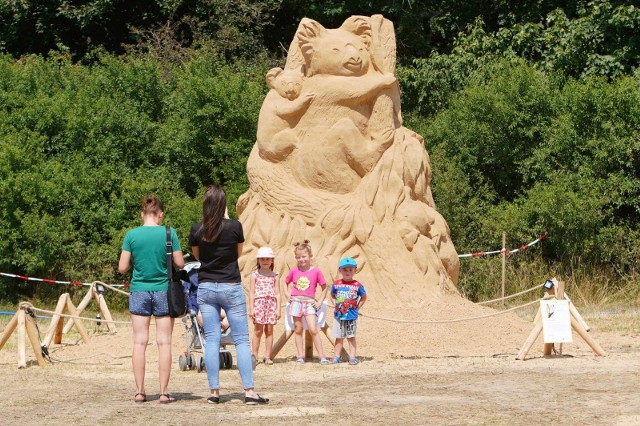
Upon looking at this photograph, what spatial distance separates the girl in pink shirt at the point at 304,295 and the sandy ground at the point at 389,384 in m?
0.32

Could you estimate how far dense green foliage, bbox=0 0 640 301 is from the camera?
2009 centimetres

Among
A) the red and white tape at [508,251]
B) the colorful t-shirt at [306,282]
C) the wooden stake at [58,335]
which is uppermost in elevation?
the red and white tape at [508,251]

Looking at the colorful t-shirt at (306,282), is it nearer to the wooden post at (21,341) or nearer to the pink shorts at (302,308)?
the pink shorts at (302,308)

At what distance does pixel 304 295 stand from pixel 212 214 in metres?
3.17

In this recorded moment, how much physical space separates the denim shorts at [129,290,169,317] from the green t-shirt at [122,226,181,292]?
4 cm

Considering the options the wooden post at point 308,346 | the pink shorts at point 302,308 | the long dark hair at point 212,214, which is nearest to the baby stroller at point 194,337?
the pink shorts at point 302,308

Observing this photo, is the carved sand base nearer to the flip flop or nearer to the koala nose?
the koala nose

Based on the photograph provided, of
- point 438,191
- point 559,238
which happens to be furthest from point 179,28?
point 559,238

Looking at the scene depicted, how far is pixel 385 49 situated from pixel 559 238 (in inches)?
252

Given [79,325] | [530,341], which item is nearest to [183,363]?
[79,325]

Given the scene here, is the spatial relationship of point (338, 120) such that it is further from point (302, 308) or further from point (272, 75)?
point (302, 308)

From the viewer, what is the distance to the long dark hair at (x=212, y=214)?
9.15 m

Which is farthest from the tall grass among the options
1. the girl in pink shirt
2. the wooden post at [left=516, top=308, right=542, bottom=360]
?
the girl in pink shirt

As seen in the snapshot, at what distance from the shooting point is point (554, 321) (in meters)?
12.1
